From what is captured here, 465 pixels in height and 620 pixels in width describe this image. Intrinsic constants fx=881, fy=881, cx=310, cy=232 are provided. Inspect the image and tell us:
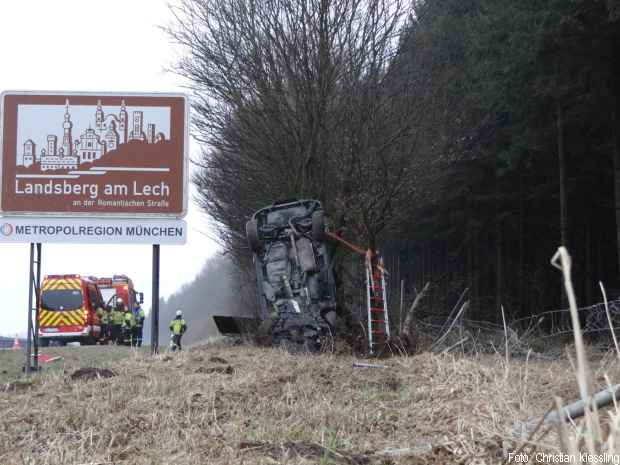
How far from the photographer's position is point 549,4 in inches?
696

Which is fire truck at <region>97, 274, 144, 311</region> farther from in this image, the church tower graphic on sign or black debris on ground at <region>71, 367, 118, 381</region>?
black debris on ground at <region>71, 367, 118, 381</region>

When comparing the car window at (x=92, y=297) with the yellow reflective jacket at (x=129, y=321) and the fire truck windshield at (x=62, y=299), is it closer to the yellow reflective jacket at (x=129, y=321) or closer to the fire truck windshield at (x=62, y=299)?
the fire truck windshield at (x=62, y=299)

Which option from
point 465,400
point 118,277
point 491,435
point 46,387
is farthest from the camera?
point 118,277

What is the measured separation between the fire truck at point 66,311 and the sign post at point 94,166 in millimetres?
19271

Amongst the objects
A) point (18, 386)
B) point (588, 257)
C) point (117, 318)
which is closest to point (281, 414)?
point (18, 386)

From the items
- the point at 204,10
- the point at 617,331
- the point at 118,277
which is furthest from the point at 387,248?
the point at 617,331

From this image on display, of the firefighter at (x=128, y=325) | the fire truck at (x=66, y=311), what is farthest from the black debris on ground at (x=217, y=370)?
the fire truck at (x=66, y=311)

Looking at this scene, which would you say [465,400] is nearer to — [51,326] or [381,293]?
[381,293]

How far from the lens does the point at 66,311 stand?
1254 inches

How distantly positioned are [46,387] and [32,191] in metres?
5.87

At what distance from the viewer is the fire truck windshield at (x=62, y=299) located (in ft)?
104

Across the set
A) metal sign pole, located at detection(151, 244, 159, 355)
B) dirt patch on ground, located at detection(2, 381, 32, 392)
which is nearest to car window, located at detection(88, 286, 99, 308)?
metal sign pole, located at detection(151, 244, 159, 355)

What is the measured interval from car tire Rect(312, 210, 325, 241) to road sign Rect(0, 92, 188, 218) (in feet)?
6.38

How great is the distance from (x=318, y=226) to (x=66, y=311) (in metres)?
20.9
